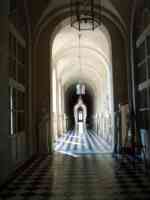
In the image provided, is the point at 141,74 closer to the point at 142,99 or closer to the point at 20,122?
the point at 142,99

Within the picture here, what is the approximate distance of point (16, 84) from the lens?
806 centimetres

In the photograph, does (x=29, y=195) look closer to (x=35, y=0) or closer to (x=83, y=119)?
(x=35, y=0)

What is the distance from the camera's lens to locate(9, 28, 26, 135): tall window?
7527mm

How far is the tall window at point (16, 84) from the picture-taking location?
24.7ft

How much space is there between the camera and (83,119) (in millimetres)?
36250

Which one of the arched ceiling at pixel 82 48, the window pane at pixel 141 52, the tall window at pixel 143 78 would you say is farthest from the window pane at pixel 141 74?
the arched ceiling at pixel 82 48

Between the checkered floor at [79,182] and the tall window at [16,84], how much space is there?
1.40 metres

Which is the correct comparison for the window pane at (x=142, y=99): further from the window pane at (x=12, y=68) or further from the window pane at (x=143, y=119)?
the window pane at (x=12, y=68)

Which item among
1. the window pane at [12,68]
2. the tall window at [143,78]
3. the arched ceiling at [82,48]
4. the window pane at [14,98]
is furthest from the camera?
the arched ceiling at [82,48]

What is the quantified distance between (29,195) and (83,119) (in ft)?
103

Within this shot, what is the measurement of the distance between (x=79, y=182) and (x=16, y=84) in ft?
11.7

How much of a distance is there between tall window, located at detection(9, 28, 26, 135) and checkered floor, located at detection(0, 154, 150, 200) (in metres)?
1.40

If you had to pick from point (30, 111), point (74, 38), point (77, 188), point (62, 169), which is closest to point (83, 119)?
point (74, 38)

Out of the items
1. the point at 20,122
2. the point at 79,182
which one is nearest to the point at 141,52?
the point at 20,122
